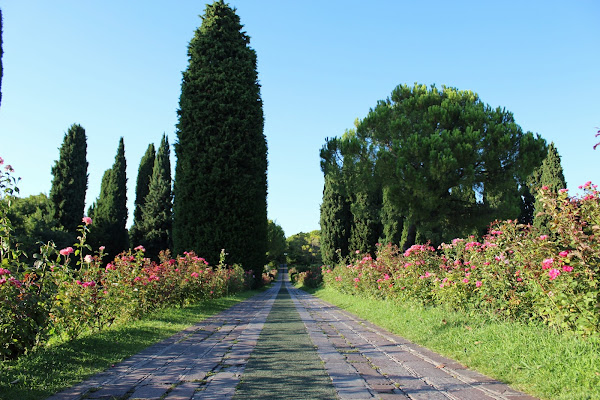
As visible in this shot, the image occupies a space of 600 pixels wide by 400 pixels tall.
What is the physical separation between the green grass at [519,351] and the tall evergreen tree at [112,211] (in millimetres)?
29270

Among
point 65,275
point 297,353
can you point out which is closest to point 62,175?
point 65,275

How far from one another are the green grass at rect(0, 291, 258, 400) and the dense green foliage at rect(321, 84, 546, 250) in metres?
12.0

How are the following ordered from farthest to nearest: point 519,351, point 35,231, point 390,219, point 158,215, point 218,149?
point 158,215
point 35,231
point 218,149
point 390,219
point 519,351

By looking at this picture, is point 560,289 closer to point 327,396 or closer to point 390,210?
point 327,396

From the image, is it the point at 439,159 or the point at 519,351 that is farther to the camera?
the point at 439,159

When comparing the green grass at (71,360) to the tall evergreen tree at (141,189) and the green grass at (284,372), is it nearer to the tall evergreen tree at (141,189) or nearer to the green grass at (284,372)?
the green grass at (284,372)

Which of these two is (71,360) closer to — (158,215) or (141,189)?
(158,215)

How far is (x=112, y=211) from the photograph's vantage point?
31.0 m

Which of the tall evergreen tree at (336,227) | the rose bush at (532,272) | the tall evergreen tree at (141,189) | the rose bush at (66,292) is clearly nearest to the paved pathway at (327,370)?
the rose bush at (66,292)

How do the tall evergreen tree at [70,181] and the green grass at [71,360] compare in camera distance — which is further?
the tall evergreen tree at [70,181]

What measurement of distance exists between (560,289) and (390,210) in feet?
46.3

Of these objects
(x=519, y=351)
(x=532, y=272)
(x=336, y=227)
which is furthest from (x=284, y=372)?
(x=336, y=227)

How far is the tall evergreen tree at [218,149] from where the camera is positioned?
20.1 meters

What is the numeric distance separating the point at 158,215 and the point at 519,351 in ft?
96.2
